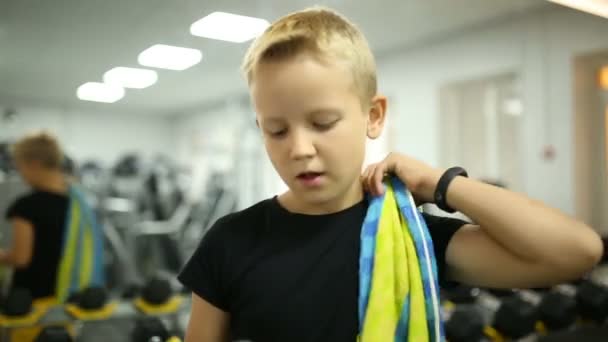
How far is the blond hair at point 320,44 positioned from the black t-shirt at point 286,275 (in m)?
0.18

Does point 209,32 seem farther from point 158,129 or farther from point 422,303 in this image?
point 158,129

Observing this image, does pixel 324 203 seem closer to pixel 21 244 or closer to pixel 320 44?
pixel 320 44

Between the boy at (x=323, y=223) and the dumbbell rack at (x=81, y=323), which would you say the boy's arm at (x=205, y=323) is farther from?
the dumbbell rack at (x=81, y=323)

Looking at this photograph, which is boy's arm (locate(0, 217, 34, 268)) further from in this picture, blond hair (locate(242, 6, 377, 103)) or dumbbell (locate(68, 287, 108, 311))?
blond hair (locate(242, 6, 377, 103))

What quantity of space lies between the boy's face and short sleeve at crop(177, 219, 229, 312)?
0.42 feet

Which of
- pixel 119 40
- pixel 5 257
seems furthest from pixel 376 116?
pixel 5 257

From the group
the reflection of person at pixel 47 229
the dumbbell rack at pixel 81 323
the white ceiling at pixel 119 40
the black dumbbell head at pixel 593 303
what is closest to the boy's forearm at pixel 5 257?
the reflection of person at pixel 47 229

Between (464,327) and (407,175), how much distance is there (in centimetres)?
67

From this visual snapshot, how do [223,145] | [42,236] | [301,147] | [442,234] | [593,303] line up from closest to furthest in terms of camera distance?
1. [301,147]
2. [442,234]
3. [42,236]
4. [593,303]
5. [223,145]

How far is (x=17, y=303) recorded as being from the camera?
1325 mm

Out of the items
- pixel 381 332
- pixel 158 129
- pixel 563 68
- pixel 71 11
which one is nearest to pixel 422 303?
pixel 381 332

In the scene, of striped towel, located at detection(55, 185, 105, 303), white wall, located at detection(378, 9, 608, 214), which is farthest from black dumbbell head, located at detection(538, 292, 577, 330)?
striped towel, located at detection(55, 185, 105, 303)

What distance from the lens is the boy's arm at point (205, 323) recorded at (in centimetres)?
66

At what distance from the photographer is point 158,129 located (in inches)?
67.8
